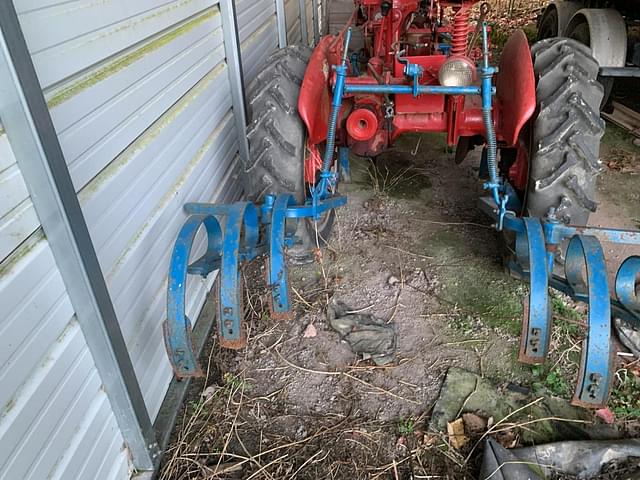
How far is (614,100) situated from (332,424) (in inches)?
206

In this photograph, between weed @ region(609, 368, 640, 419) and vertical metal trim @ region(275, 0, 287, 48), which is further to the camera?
vertical metal trim @ region(275, 0, 287, 48)

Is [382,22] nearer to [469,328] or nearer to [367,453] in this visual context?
[469,328]

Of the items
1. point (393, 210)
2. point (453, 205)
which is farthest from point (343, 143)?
point (453, 205)

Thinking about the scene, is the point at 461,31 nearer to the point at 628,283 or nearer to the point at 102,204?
the point at 628,283

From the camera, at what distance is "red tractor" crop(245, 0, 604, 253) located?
2.39 m

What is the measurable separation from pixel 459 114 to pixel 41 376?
2208 mm

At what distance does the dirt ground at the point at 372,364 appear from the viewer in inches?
78.2

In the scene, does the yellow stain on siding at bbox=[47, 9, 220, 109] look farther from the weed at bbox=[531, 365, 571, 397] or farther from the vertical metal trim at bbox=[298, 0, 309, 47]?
the vertical metal trim at bbox=[298, 0, 309, 47]

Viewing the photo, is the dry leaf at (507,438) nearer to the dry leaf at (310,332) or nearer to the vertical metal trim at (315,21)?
the dry leaf at (310,332)

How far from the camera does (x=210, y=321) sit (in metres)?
2.70

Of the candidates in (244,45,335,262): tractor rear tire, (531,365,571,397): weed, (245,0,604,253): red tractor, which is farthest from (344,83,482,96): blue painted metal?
(531,365,571,397): weed

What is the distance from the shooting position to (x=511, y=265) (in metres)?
2.48

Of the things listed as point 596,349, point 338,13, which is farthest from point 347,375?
point 338,13

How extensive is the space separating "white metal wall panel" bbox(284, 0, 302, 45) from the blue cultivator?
10.8 ft
